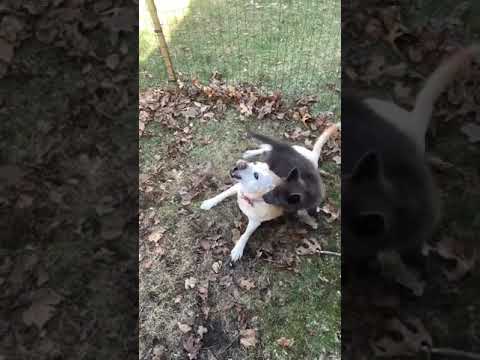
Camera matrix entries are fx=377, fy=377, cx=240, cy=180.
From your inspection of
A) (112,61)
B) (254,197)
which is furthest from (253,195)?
(112,61)

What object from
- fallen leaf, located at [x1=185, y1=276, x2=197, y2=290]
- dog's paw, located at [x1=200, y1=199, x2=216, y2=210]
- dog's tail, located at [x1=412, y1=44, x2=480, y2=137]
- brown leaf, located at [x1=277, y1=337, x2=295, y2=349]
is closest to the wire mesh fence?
dog's tail, located at [x1=412, y1=44, x2=480, y2=137]

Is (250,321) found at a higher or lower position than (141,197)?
lower

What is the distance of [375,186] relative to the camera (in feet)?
4.75

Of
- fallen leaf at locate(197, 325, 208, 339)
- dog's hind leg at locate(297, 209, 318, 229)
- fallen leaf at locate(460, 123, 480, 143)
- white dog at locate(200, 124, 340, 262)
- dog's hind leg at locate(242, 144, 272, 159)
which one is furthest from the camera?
dog's hind leg at locate(242, 144, 272, 159)

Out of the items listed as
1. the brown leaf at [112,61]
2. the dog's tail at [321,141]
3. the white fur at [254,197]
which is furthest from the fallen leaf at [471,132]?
the brown leaf at [112,61]

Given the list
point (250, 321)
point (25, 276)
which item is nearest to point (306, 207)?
point (250, 321)

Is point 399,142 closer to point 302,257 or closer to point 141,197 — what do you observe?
point 302,257

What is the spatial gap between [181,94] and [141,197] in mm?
931

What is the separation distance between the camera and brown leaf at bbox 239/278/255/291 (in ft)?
6.75

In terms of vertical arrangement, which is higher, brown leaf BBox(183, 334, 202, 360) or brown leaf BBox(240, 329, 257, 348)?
brown leaf BBox(240, 329, 257, 348)

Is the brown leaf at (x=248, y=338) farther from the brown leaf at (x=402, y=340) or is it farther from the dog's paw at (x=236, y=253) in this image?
the brown leaf at (x=402, y=340)

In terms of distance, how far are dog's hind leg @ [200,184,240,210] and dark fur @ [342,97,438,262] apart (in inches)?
38.2

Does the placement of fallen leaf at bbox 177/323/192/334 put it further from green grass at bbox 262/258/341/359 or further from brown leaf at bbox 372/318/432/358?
brown leaf at bbox 372/318/432/358

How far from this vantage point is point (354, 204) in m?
1.45
